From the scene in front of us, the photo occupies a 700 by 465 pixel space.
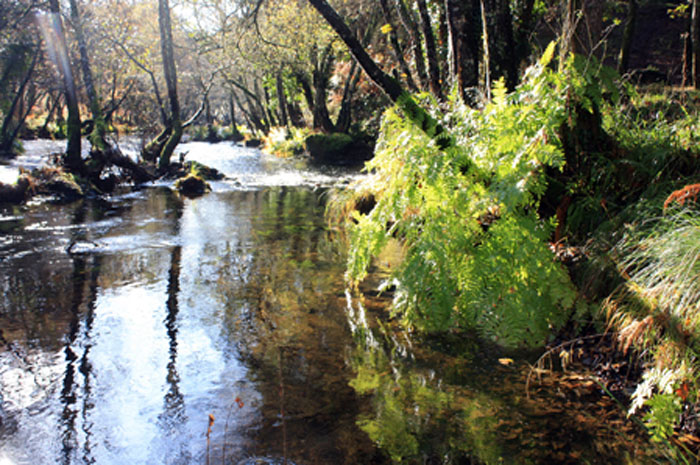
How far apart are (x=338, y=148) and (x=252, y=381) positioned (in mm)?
24072

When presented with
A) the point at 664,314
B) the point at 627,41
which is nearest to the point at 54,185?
the point at 664,314

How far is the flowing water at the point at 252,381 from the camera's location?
12.1ft

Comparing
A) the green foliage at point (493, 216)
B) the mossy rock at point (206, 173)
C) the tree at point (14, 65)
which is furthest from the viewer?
the tree at point (14, 65)

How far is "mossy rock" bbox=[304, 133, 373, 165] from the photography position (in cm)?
2795

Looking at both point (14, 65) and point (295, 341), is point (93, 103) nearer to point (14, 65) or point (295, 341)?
point (14, 65)

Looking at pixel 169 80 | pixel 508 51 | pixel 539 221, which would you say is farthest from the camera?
pixel 169 80

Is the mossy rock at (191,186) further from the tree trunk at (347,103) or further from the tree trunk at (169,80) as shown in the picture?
the tree trunk at (347,103)

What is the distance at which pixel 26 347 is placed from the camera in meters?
5.35

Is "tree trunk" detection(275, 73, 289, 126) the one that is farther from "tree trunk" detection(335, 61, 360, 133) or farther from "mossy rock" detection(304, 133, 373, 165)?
"mossy rock" detection(304, 133, 373, 165)

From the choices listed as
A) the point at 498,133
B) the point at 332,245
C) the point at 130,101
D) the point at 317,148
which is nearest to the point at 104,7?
the point at 130,101

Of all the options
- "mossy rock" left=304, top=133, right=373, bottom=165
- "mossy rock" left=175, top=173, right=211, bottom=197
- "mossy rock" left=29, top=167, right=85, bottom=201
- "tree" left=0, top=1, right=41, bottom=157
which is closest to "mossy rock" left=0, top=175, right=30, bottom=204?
"mossy rock" left=29, top=167, right=85, bottom=201

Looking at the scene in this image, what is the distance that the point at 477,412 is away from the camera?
4.10m

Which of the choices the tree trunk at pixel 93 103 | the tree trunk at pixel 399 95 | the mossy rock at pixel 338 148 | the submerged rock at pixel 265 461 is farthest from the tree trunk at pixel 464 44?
the mossy rock at pixel 338 148

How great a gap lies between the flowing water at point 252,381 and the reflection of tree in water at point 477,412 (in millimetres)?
14
